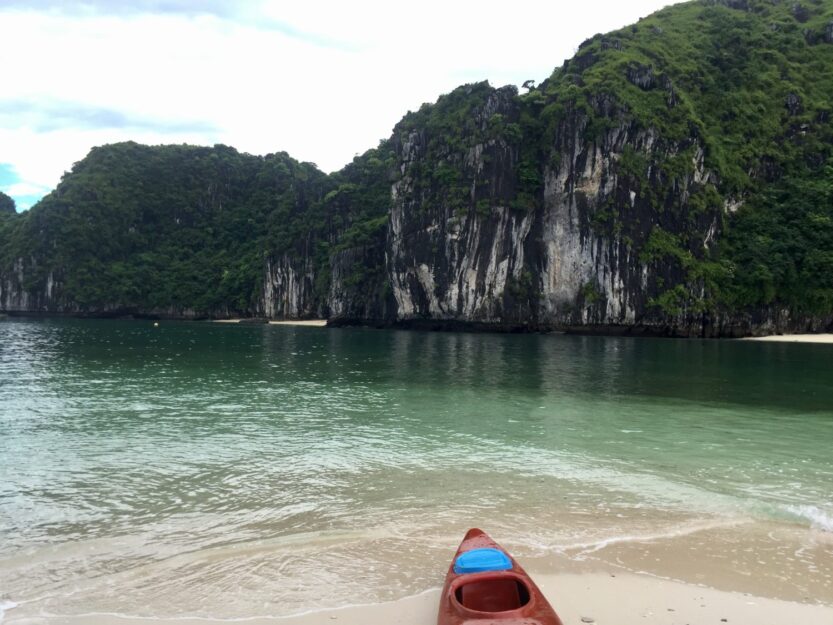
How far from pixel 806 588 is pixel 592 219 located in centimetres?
5688

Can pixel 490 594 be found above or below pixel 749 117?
below

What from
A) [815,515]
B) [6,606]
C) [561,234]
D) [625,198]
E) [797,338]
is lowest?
[6,606]

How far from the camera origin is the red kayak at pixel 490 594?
4715mm

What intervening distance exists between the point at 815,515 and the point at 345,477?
698 cm

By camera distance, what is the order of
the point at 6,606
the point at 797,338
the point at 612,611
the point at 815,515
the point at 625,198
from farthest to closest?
the point at 625,198 < the point at 797,338 < the point at 815,515 < the point at 6,606 < the point at 612,611

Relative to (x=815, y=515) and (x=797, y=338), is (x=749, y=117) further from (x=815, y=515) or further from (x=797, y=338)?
(x=815, y=515)

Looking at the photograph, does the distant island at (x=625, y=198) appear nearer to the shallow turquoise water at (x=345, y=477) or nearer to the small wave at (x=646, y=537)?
the shallow turquoise water at (x=345, y=477)

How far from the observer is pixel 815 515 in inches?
303

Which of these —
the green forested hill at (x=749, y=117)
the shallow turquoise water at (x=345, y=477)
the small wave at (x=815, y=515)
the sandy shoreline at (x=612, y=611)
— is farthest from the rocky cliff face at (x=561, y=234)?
the sandy shoreline at (x=612, y=611)

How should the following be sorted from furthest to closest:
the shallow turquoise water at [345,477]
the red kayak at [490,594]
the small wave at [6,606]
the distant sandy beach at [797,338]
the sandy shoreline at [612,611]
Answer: the distant sandy beach at [797,338]
the shallow turquoise water at [345,477]
the small wave at [6,606]
the sandy shoreline at [612,611]
the red kayak at [490,594]

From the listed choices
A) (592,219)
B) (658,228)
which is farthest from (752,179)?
(592,219)

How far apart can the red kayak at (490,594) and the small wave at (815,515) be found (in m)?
4.76

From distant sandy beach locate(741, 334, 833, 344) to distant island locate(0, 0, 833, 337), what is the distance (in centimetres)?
214

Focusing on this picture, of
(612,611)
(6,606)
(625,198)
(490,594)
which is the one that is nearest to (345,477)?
(490,594)
